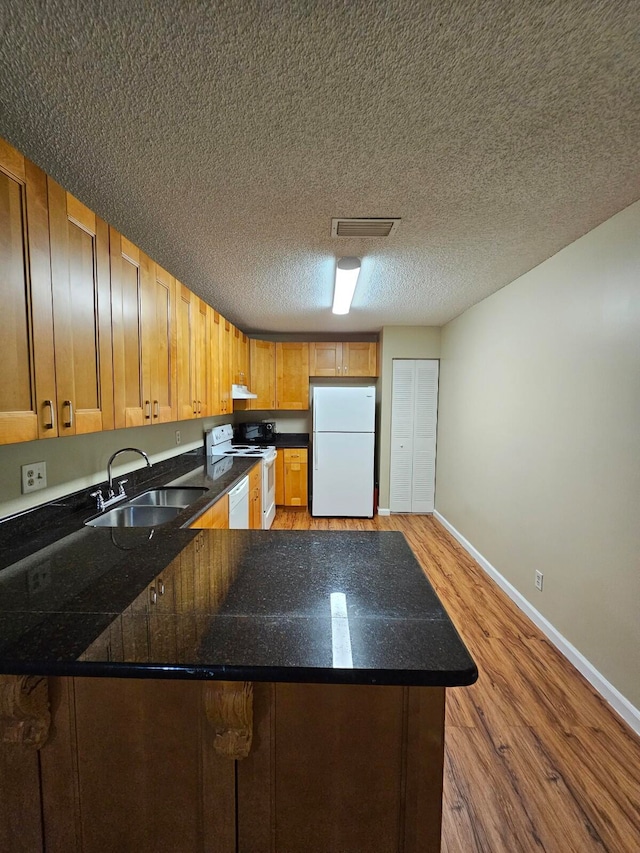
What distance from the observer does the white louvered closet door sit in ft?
14.7

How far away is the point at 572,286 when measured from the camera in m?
2.08

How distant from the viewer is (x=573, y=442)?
6.74 ft

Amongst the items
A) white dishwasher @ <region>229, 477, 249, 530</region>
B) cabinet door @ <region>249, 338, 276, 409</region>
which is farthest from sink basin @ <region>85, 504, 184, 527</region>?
cabinet door @ <region>249, 338, 276, 409</region>

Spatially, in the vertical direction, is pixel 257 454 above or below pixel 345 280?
below

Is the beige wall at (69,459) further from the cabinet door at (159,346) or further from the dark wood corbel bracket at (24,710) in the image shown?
the dark wood corbel bracket at (24,710)

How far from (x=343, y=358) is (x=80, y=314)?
3715mm

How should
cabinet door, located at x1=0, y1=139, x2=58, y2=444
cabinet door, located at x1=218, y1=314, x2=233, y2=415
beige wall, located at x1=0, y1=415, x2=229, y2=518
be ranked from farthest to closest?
cabinet door, located at x1=218, y1=314, x2=233, y2=415 < beige wall, located at x1=0, y1=415, x2=229, y2=518 < cabinet door, located at x1=0, y1=139, x2=58, y2=444

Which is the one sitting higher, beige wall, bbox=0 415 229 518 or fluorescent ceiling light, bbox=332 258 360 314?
fluorescent ceiling light, bbox=332 258 360 314

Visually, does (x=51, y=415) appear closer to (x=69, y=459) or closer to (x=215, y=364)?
(x=69, y=459)

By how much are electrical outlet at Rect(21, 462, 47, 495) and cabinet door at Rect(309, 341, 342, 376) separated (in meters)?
3.54

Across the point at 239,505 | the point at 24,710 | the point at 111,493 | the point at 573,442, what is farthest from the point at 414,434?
the point at 24,710

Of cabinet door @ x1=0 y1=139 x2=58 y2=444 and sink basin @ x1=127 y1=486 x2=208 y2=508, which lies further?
sink basin @ x1=127 y1=486 x2=208 y2=508

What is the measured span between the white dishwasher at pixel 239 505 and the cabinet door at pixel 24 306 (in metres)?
1.46

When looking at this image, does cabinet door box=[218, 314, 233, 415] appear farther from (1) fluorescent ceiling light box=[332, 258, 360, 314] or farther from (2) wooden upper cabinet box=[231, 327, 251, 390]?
(1) fluorescent ceiling light box=[332, 258, 360, 314]
